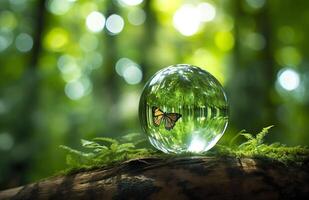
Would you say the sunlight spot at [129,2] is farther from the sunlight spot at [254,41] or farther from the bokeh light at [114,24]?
the sunlight spot at [254,41]

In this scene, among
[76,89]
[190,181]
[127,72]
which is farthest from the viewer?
[76,89]

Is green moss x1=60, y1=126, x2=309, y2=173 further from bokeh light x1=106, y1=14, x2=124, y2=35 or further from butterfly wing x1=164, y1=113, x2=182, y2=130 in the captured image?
bokeh light x1=106, y1=14, x2=124, y2=35

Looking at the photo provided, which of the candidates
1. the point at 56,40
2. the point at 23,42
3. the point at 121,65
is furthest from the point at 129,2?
the point at 56,40

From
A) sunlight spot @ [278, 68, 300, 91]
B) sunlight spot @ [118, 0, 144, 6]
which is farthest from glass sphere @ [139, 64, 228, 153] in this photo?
sunlight spot @ [118, 0, 144, 6]

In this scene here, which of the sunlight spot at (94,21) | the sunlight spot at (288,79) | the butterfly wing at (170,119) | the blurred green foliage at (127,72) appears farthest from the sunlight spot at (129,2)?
the butterfly wing at (170,119)

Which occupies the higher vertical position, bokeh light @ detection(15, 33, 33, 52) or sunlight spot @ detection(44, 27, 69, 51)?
sunlight spot @ detection(44, 27, 69, 51)

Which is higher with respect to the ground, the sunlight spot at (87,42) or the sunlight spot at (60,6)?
the sunlight spot at (60,6)

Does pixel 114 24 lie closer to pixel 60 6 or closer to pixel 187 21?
pixel 187 21
